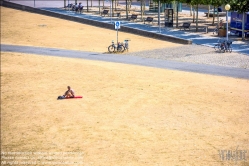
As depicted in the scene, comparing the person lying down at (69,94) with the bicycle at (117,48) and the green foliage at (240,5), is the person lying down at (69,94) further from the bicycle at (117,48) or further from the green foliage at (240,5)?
the green foliage at (240,5)

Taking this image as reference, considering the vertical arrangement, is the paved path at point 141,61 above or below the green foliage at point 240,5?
below

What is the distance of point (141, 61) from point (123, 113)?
452 inches

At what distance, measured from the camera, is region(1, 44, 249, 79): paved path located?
25.5 m

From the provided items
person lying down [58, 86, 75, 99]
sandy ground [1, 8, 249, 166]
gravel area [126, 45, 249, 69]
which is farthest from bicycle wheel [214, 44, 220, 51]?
person lying down [58, 86, 75, 99]

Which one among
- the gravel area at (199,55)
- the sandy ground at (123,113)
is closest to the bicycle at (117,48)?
the gravel area at (199,55)

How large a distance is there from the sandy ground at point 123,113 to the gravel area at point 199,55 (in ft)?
11.4

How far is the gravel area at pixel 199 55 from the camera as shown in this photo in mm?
28016

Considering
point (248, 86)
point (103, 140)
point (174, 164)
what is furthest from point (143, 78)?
point (174, 164)

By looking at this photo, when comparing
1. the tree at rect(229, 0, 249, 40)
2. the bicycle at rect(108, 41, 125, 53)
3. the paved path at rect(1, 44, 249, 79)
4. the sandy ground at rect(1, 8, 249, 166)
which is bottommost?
the sandy ground at rect(1, 8, 249, 166)

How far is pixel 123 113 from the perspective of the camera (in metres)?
18.2

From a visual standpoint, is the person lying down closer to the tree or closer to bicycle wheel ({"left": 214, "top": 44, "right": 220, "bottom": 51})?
bicycle wheel ({"left": 214, "top": 44, "right": 220, "bottom": 51})

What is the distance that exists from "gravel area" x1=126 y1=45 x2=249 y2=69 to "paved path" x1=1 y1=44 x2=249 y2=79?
977mm

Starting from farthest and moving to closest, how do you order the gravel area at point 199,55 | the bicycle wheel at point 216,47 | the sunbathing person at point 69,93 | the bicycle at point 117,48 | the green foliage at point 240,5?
the green foliage at point 240,5 < the bicycle at point 117,48 < the bicycle wheel at point 216,47 < the gravel area at point 199,55 < the sunbathing person at point 69,93

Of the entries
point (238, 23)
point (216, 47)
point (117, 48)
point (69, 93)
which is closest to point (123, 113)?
point (69, 93)
